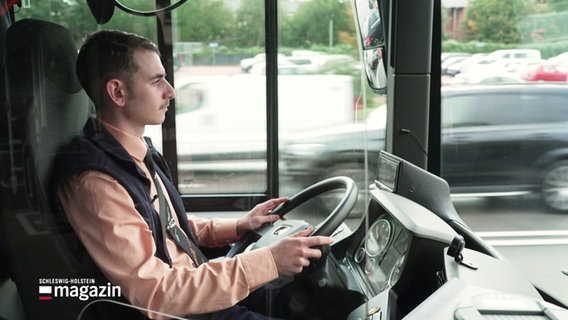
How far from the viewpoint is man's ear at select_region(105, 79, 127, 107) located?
1.33 metres

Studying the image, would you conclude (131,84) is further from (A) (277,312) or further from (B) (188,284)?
(A) (277,312)

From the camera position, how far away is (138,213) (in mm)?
1320

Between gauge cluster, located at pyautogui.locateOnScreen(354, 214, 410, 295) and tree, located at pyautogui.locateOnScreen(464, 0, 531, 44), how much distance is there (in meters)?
1.05

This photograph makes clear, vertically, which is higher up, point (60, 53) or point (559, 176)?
point (60, 53)

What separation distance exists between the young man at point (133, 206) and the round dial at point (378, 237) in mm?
216

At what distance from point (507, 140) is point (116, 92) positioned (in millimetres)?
1792

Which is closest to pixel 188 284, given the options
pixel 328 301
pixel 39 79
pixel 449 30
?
pixel 328 301

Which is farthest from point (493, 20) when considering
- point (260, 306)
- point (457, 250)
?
point (260, 306)

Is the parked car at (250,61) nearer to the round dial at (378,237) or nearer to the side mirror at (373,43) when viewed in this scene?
the side mirror at (373,43)

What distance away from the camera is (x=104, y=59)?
1.31 m

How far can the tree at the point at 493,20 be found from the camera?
2221 millimetres

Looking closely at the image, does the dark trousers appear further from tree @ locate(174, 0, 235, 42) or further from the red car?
the red car

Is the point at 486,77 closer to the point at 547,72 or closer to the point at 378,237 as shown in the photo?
the point at 547,72

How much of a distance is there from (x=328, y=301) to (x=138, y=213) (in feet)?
1.96
